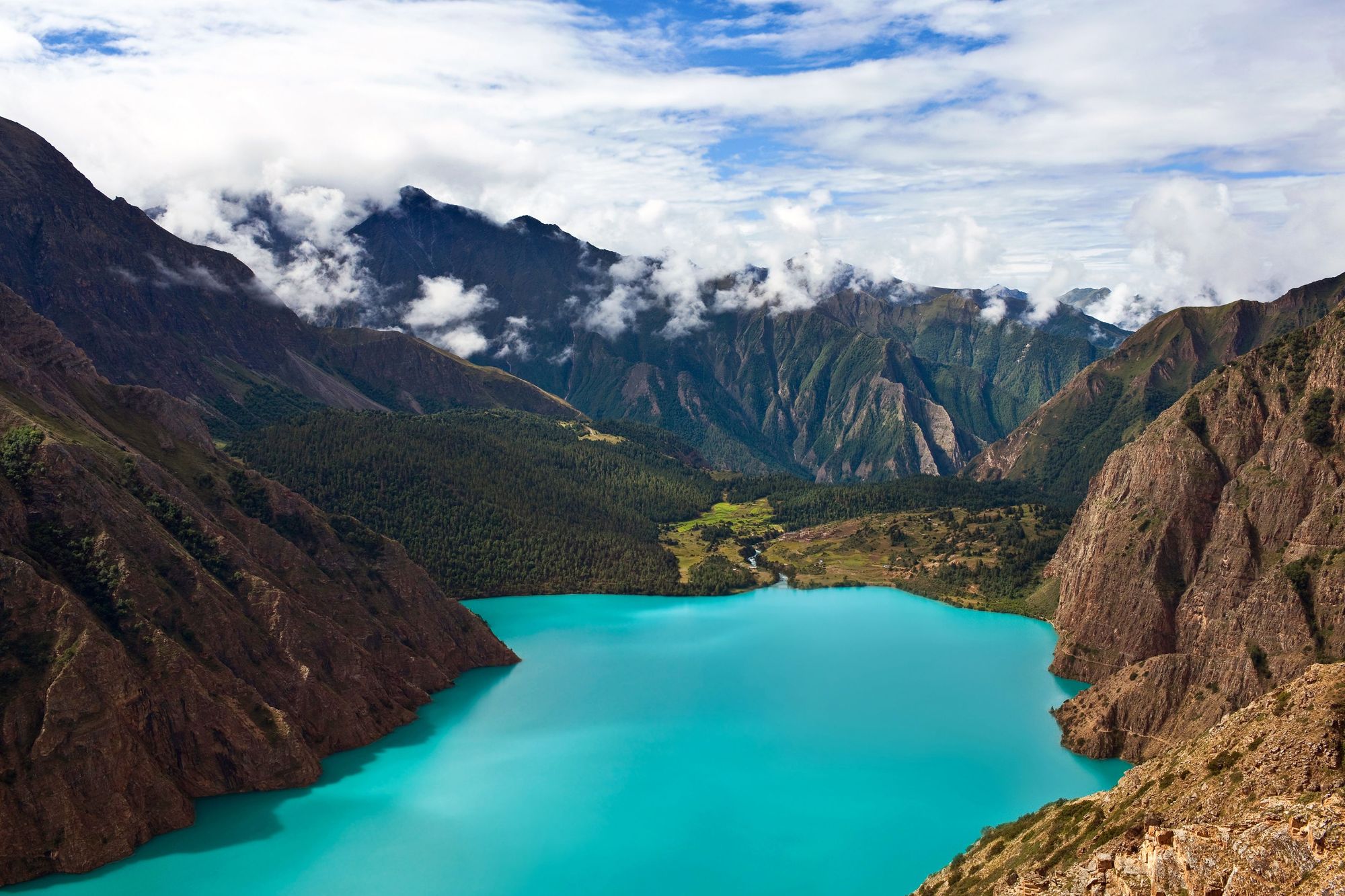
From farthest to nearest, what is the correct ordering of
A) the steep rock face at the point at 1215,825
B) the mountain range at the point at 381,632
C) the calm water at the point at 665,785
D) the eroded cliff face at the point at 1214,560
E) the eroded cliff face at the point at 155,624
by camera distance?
the eroded cliff face at the point at 1214,560, the calm water at the point at 665,785, the eroded cliff face at the point at 155,624, the mountain range at the point at 381,632, the steep rock face at the point at 1215,825

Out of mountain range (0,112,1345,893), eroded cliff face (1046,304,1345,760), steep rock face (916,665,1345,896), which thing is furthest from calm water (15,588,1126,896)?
steep rock face (916,665,1345,896)

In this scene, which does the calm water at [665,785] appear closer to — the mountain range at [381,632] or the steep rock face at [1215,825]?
the mountain range at [381,632]

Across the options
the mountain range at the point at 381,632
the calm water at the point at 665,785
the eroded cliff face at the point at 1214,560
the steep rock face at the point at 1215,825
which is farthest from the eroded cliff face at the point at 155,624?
the eroded cliff face at the point at 1214,560

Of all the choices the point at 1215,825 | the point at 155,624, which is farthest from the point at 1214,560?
the point at 155,624

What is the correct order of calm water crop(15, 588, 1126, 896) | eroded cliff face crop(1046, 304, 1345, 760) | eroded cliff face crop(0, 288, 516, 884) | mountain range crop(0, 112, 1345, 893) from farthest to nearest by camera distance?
1. eroded cliff face crop(1046, 304, 1345, 760)
2. calm water crop(15, 588, 1126, 896)
3. eroded cliff face crop(0, 288, 516, 884)
4. mountain range crop(0, 112, 1345, 893)

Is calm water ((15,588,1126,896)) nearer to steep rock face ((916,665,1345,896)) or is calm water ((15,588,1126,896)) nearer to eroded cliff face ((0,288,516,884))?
eroded cliff face ((0,288,516,884))
